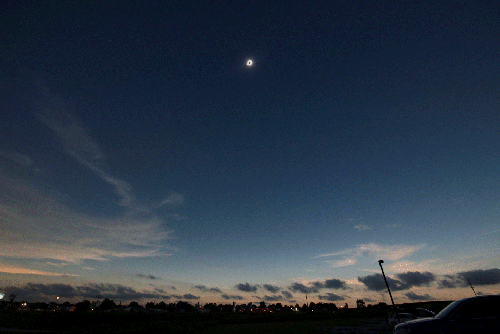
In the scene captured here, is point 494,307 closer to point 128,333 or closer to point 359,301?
point 128,333

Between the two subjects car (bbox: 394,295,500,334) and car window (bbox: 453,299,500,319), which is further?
car window (bbox: 453,299,500,319)

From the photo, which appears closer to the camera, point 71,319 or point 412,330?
point 412,330

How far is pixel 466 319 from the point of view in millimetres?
6871

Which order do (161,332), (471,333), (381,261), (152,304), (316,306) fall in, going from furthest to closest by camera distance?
(152,304), (316,306), (161,332), (381,261), (471,333)

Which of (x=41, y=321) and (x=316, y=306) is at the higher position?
(x=316, y=306)

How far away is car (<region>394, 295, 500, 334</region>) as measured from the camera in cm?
674

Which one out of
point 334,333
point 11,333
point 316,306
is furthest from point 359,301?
point 11,333

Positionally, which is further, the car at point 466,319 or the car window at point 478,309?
the car window at point 478,309

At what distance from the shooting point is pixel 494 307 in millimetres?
7023

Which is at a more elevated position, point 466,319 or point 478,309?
point 478,309

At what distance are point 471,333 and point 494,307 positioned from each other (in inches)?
44.7

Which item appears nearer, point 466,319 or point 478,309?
point 466,319

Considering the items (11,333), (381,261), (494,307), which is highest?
(381,261)

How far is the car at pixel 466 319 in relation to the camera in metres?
6.74
